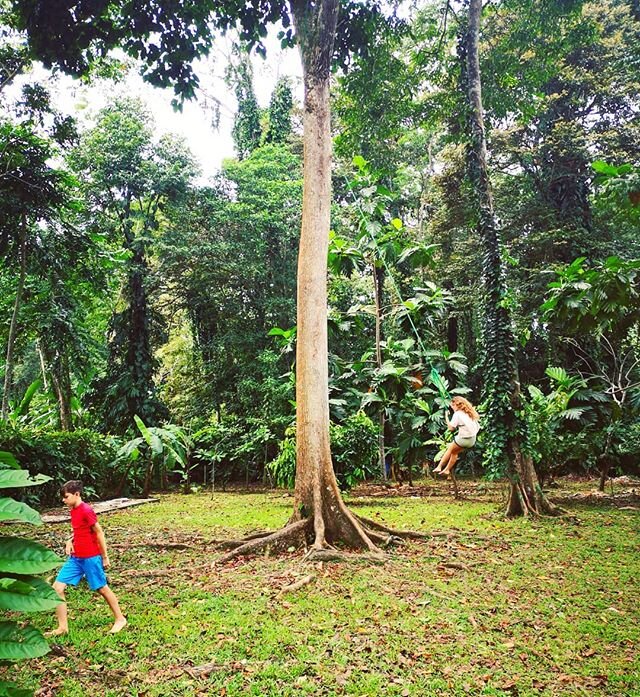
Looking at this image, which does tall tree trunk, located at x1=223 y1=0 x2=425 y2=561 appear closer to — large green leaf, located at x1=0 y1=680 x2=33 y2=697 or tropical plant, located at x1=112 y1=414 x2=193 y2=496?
large green leaf, located at x1=0 y1=680 x2=33 y2=697

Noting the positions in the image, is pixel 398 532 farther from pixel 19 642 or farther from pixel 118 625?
pixel 19 642

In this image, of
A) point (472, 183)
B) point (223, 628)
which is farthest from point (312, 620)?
point (472, 183)

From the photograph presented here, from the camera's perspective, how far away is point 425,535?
6324mm

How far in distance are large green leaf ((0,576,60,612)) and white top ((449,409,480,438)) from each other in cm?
664

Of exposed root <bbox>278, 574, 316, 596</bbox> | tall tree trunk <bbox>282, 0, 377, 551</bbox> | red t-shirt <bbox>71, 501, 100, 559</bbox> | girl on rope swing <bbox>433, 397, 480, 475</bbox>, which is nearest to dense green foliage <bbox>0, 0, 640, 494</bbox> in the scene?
girl on rope swing <bbox>433, 397, 480, 475</bbox>

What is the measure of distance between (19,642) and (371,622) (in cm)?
322

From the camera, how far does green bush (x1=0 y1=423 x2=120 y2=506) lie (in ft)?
31.3

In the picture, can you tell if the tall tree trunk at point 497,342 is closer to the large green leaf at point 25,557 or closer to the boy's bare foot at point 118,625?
the boy's bare foot at point 118,625

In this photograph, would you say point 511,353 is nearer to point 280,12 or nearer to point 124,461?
point 280,12

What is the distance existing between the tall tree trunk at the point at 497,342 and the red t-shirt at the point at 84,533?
569cm

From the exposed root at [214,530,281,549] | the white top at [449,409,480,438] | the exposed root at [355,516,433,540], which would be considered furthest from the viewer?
the white top at [449,409,480,438]

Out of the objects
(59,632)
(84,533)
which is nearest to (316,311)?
(84,533)

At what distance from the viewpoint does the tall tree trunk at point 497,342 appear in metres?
7.56

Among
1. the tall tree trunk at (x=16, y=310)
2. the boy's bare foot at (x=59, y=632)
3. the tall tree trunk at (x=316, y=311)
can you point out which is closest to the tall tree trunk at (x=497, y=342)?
the tall tree trunk at (x=316, y=311)
